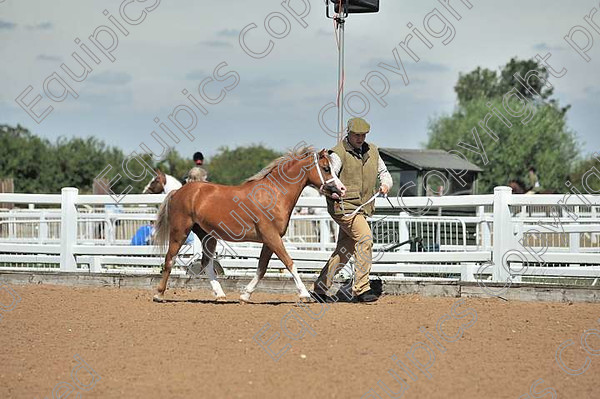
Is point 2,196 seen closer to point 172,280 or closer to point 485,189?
point 172,280

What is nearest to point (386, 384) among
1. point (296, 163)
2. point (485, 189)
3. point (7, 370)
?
point (7, 370)

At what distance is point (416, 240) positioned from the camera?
40.5 feet

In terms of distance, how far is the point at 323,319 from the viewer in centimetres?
882

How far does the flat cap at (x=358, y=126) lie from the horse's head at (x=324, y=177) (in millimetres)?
468

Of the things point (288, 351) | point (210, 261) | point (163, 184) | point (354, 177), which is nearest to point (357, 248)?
point (354, 177)

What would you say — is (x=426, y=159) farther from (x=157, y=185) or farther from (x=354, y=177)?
(x=354, y=177)

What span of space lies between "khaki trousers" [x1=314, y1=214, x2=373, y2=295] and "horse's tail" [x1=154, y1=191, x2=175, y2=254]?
7.61ft

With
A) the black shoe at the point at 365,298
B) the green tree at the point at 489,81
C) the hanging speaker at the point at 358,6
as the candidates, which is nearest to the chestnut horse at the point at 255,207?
the black shoe at the point at 365,298

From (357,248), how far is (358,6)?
337 centimetres

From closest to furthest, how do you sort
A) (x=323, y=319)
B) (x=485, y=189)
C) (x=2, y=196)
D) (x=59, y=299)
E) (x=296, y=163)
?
1. (x=323, y=319)
2. (x=296, y=163)
3. (x=59, y=299)
4. (x=2, y=196)
5. (x=485, y=189)

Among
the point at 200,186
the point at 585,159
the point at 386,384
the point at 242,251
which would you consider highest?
the point at 585,159

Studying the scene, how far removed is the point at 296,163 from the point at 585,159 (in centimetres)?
4872

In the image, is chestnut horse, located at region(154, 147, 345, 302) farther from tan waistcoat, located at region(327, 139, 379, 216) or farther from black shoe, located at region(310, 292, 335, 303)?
black shoe, located at region(310, 292, 335, 303)

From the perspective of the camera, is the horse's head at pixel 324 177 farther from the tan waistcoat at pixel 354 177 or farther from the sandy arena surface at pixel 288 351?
the sandy arena surface at pixel 288 351
